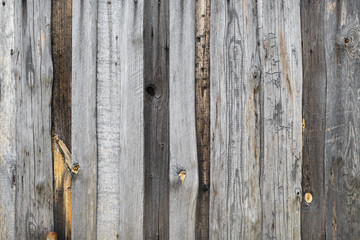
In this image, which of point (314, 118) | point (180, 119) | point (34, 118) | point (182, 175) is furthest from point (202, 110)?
point (34, 118)

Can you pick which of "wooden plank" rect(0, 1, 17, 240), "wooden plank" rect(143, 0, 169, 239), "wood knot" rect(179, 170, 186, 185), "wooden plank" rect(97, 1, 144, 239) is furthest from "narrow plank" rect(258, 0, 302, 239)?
"wooden plank" rect(0, 1, 17, 240)

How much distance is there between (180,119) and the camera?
1521 millimetres

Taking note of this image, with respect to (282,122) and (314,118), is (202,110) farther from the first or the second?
(314,118)

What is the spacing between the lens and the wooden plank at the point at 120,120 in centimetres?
152

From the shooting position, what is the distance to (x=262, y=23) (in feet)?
4.93

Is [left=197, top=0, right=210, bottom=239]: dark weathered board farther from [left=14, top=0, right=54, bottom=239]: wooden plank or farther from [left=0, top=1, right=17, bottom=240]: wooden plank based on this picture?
[left=0, top=1, right=17, bottom=240]: wooden plank

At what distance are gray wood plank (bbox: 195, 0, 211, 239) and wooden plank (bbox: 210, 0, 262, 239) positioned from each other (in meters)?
0.03

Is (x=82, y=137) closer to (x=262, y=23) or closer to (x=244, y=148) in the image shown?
(x=244, y=148)

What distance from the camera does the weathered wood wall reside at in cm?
149

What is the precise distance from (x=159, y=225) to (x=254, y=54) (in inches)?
43.9

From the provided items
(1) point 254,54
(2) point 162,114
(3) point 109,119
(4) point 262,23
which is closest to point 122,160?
(3) point 109,119

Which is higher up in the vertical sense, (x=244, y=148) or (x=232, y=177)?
(x=244, y=148)

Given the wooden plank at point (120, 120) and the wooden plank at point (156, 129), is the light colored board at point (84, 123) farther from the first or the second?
the wooden plank at point (156, 129)

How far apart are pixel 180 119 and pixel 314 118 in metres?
0.75
